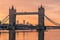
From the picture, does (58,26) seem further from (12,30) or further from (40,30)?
(12,30)

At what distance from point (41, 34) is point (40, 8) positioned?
227 cm

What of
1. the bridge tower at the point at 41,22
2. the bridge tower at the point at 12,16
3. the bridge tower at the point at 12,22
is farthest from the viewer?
the bridge tower at the point at 12,16

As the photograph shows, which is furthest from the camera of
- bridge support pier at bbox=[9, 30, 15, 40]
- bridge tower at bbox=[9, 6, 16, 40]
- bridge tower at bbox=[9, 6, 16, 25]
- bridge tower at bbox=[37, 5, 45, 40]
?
bridge tower at bbox=[9, 6, 16, 25]

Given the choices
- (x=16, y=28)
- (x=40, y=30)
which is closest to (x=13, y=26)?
(x=16, y=28)

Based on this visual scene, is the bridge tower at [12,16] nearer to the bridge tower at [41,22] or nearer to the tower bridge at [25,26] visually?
the tower bridge at [25,26]

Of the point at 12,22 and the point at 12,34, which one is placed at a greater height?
the point at 12,22

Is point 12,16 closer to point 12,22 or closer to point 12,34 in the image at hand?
point 12,22

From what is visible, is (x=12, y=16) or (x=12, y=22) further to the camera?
(x=12, y=16)

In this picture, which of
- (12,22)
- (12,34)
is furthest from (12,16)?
(12,34)

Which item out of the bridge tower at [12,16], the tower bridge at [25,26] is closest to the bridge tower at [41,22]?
the tower bridge at [25,26]

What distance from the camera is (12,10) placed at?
98.0 ft

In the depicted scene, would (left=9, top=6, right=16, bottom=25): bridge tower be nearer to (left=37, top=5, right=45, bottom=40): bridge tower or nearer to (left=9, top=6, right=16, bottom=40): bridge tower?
(left=9, top=6, right=16, bottom=40): bridge tower

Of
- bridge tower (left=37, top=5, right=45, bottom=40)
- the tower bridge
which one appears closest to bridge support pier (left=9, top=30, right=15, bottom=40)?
the tower bridge

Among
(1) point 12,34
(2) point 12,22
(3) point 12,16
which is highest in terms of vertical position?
(3) point 12,16
